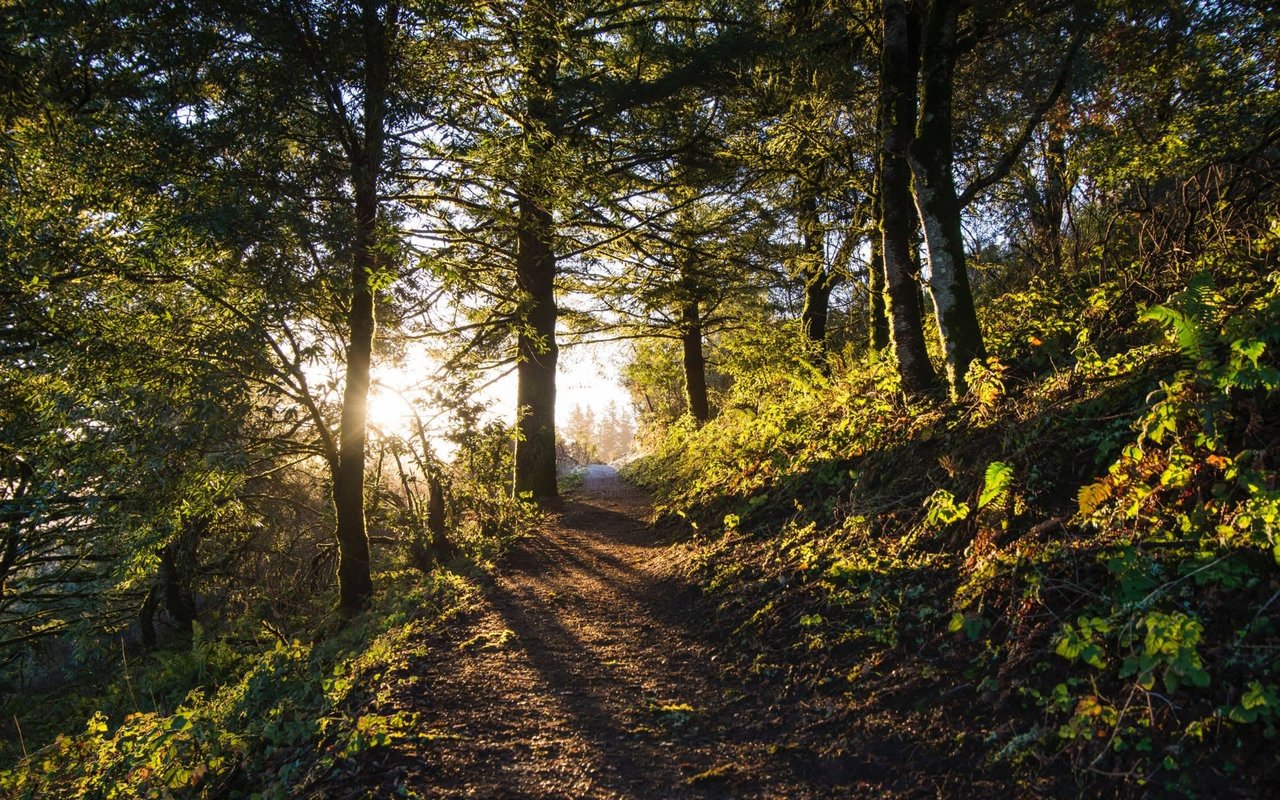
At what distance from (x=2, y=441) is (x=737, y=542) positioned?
974 cm

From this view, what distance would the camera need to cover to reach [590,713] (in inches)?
161

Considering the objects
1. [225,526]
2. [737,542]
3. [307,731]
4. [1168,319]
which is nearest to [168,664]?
[225,526]

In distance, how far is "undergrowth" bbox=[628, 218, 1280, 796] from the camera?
7.95 ft

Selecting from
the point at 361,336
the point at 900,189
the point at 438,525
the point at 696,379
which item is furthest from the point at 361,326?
the point at 696,379

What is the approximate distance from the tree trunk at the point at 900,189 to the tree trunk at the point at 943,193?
410mm

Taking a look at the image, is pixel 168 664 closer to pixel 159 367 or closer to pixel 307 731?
pixel 159 367

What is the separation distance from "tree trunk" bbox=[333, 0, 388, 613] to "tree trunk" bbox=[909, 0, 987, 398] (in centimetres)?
543

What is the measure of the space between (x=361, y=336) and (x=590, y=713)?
18.9 feet

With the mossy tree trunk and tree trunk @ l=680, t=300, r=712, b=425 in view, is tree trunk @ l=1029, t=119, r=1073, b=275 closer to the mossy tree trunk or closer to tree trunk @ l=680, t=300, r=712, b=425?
the mossy tree trunk

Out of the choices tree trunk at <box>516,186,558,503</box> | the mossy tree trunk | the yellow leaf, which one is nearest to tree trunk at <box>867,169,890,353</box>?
tree trunk at <box>516,186,558,503</box>

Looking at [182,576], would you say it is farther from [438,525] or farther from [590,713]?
[590,713]

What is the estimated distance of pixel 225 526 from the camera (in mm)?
12000

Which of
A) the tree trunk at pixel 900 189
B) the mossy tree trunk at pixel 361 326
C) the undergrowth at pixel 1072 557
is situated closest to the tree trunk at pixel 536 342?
the mossy tree trunk at pixel 361 326

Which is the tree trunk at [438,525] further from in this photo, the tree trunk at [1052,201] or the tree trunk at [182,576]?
the tree trunk at [1052,201]
